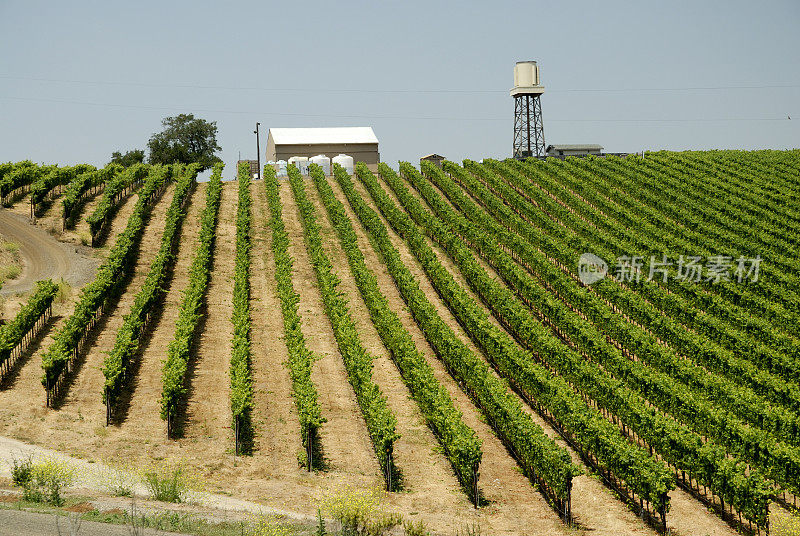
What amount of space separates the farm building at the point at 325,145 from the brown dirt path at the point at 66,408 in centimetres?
5953

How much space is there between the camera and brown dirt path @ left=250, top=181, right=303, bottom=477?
101 feet

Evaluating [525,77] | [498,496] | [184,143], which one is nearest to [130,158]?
[184,143]

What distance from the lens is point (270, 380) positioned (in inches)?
1485

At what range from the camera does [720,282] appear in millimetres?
51375

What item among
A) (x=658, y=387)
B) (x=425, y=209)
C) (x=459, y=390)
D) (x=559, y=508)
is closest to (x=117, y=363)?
(x=459, y=390)

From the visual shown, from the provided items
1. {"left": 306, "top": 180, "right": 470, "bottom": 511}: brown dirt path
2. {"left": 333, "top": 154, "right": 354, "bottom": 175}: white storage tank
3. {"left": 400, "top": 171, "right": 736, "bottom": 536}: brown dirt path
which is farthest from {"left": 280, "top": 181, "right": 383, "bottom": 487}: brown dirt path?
{"left": 333, "top": 154, "right": 354, "bottom": 175}: white storage tank

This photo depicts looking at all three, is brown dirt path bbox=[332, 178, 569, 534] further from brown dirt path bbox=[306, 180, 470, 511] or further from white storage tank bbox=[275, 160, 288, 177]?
white storage tank bbox=[275, 160, 288, 177]

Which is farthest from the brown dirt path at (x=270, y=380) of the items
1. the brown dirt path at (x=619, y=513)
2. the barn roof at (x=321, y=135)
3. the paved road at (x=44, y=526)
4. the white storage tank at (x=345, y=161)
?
the barn roof at (x=321, y=135)

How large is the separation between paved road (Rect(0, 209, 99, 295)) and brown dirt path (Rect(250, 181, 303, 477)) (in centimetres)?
1138

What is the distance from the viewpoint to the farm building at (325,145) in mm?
98688

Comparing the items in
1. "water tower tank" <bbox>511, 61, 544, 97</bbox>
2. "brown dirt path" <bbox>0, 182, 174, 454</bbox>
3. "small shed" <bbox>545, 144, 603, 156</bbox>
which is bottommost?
"brown dirt path" <bbox>0, 182, 174, 454</bbox>

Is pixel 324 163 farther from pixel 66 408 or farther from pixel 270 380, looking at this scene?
pixel 66 408

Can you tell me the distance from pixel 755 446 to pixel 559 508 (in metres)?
9.36

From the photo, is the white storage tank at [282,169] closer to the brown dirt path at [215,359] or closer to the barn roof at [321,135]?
the barn roof at [321,135]
